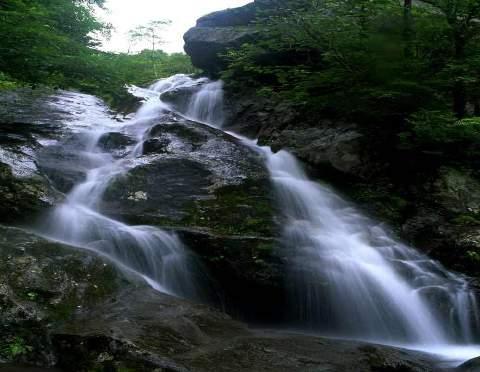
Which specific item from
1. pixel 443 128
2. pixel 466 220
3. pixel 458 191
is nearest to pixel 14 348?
pixel 466 220

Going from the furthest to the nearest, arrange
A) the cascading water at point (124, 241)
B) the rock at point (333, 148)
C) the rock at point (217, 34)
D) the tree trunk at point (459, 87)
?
the rock at point (217, 34)
the rock at point (333, 148)
the tree trunk at point (459, 87)
the cascading water at point (124, 241)

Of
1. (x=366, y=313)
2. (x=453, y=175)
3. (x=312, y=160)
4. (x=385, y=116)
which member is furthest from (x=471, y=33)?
(x=366, y=313)

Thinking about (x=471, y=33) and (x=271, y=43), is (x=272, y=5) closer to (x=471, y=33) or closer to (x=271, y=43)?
(x=271, y=43)

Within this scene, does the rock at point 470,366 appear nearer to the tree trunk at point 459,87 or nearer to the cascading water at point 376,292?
the cascading water at point 376,292

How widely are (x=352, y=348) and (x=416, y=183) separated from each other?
16.6 ft

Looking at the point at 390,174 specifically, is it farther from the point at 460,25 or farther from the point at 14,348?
the point at 14,348

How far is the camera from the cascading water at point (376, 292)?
5.52 metres

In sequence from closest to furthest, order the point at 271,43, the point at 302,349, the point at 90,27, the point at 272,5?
the point at 302,349
the point at 90,27
the point at 271,43
the point at 272,5

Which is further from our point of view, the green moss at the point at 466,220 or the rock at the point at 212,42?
the rock at the point at 212,42

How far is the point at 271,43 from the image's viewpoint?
33.9 ft

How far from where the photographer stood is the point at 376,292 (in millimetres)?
5914

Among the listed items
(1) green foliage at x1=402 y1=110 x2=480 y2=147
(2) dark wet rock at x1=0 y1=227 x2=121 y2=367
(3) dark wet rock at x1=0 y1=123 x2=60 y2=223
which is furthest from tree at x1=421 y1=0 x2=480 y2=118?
(3) dark wet rock at x1=0 y1=123 x2=60 y2=223

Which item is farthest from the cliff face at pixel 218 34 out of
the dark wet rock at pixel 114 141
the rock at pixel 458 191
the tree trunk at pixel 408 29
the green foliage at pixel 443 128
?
the rock at pixel 458 191

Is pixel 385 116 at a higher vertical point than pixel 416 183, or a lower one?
higher
